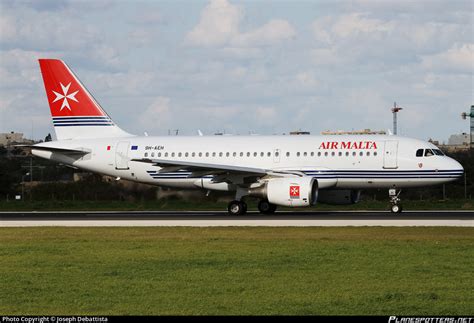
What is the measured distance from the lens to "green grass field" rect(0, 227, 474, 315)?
15375 millimetres

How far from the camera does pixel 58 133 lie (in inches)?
1889

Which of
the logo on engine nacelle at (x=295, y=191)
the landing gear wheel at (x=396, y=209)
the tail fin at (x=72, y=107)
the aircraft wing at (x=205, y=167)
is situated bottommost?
the landing gear wheel at (x=396, y=209)

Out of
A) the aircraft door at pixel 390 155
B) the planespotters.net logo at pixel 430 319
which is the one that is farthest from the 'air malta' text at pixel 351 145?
the planespotters.net logo at pixel 430 319

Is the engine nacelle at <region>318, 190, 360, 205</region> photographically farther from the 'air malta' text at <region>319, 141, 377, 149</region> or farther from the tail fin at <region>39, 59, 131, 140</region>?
the tail fin at <region>39, 59, 131, 140</region>

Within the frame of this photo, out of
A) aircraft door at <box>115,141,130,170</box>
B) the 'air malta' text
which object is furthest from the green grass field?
aircraft door at <box>115,141,130,170</box>

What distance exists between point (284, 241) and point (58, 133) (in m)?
24.5

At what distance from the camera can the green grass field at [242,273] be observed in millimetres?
15375

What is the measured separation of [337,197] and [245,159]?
4.82m

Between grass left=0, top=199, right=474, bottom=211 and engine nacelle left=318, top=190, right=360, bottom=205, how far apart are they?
14.5 ft

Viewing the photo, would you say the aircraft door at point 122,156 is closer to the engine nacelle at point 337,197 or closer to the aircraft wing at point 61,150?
the aircraft wing at point 61,150

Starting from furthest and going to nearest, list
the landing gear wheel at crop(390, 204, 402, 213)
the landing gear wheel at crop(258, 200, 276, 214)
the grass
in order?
the grass
the landing gear wheel at crop(258, 200, 276, 214)
the landing gear wheel at crop(390, 204, 402, 213)

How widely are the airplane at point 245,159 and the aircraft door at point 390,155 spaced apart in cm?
5

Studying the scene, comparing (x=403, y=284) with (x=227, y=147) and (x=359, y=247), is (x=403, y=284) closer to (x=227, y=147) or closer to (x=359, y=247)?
(x=359, y=247)

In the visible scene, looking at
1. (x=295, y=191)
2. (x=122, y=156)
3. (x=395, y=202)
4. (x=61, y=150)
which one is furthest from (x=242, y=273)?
(x=61, y=150)
